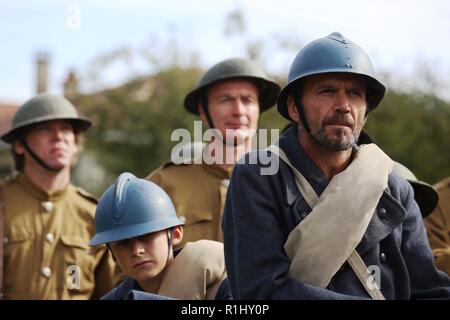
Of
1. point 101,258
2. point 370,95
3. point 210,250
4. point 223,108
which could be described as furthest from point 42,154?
point 370,95

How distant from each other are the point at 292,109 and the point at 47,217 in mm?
3601

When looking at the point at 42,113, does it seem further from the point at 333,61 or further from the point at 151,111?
the point at 151,111

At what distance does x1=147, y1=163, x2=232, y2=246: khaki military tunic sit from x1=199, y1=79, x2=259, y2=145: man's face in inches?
13.0

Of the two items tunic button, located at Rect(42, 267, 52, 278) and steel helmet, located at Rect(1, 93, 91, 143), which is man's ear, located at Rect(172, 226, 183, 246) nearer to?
tunic button, located at Rect(42, 267, 52, 278)

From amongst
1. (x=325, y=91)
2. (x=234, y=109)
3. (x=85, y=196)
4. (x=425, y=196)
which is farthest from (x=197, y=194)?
(x=325, y=91)

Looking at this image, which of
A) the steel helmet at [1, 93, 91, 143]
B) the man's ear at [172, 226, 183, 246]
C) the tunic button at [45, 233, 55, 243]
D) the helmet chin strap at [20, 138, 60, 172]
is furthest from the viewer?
the steel helmet at [1, 93, 91, 143]

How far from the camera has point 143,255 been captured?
5195mm

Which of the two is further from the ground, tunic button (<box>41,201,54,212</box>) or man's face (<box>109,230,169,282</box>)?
tunic button (<box>41,201,54,212</box>)

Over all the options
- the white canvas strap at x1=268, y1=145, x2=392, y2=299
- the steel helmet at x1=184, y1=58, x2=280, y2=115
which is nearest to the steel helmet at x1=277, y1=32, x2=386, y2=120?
the white canvas strap at x1=268, y1=145, x2=392, y2=299

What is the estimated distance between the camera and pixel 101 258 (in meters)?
7.56

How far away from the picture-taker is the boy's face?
5.16 meters

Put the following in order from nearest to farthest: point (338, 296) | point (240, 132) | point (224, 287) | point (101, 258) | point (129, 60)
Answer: point (338, 296) < point (224, 287) < point (240, 132) < point (101, 258) < point (129, 60)
